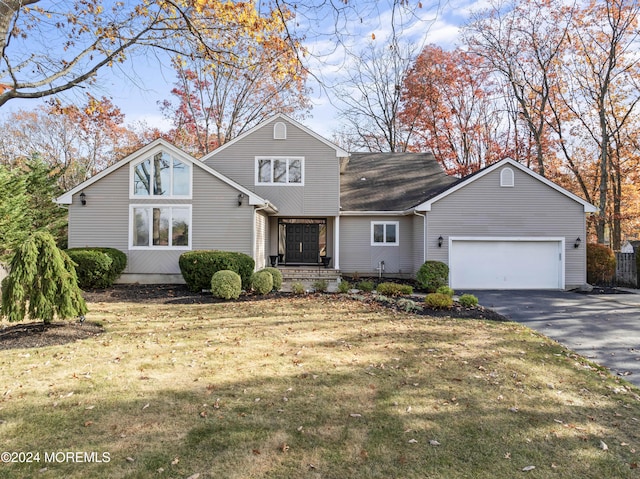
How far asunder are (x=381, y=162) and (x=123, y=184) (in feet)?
42.0

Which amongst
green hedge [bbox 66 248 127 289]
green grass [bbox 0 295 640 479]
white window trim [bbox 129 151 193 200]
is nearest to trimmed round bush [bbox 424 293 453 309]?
green grass [bbox 0 295 640 479]

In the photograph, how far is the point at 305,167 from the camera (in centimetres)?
1623

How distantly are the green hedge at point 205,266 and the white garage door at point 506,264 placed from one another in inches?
319

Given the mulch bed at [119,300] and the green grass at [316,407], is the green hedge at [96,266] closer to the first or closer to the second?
the mulch bed at [119,300]

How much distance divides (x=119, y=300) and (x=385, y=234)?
10738 millimetres

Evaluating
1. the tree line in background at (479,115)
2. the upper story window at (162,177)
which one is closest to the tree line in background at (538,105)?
the tree line in background at (479,115)

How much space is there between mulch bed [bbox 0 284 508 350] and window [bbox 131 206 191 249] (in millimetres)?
1630

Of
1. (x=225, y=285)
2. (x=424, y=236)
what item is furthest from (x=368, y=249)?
(x=225, y=285)

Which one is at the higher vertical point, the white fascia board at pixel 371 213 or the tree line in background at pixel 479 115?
the tree line in background at pixel 479 115

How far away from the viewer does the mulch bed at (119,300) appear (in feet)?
20.7

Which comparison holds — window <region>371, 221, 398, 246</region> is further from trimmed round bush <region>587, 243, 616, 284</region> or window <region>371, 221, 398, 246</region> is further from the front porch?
trimmed round bush <region>587, 243, 616, 284</region>

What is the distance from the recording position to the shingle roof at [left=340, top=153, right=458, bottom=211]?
A: 17.2 metres

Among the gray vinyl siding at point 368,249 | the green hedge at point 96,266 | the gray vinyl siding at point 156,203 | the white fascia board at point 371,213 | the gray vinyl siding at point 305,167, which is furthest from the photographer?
the gray vinyl siding at point 368,249

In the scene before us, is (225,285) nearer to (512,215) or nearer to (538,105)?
(512,215)
